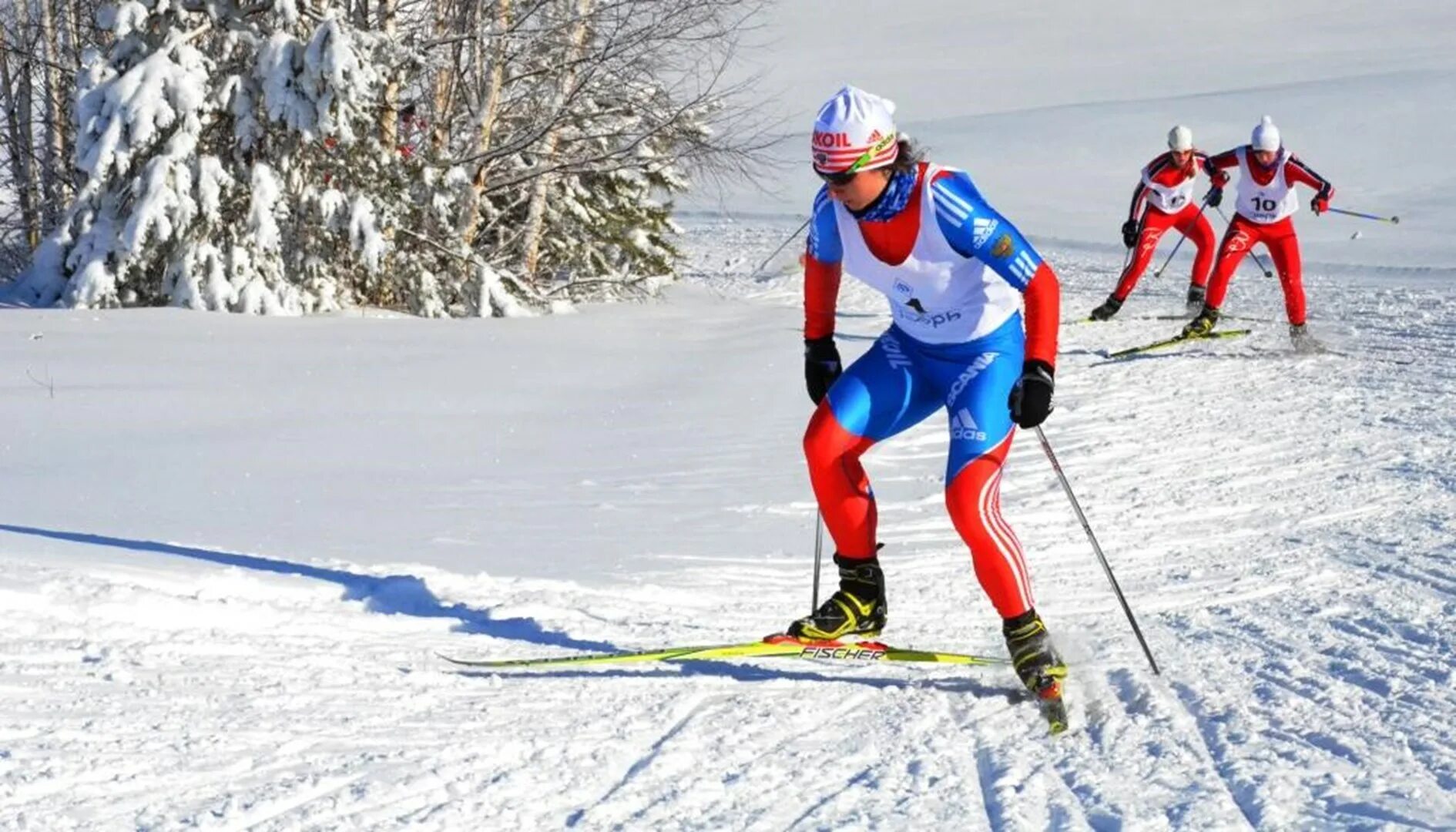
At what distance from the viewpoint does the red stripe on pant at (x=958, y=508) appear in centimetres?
464

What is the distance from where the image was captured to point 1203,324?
1327 cm

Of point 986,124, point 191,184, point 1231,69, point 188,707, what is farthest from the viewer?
point 1231,69

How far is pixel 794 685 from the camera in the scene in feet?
15.6

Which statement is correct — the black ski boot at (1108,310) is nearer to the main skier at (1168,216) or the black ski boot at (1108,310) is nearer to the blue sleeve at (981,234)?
the main skier at (1168,216)

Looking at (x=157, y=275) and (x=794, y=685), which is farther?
(x=157, y=275)

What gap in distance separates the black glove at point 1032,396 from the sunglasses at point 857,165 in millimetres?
756

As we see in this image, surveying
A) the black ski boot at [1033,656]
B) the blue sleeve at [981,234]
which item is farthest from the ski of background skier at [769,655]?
the blue sleeve at [981,234]

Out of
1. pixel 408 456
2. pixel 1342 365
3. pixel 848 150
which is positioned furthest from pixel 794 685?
pixel 1342 365

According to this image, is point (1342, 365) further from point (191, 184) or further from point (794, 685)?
point (191, 184)

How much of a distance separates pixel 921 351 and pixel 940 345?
0.27ft

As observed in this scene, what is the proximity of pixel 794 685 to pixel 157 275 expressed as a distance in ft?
36.2

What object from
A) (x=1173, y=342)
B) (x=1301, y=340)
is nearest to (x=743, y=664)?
(x=1173, y=342)

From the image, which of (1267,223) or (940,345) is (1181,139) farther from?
(940,345)

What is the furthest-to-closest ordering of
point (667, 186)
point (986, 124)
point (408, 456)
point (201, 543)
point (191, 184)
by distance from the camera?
point (986, 124)
point (667, 186)
point (191, 184)
point (408, 456)
point (201, 543)
